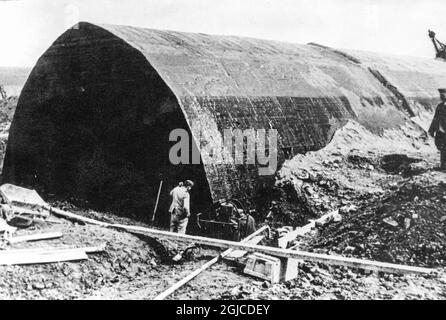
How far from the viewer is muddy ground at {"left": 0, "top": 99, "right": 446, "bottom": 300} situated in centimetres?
644

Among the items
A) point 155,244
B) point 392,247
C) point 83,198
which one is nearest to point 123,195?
point 83,198

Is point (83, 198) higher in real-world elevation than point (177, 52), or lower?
lower

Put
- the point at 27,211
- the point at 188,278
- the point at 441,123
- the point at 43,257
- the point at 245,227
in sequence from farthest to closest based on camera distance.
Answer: the point at 441,123
the point at 27,211
the point at 245,227
the point at 43,257
the point at 188,278

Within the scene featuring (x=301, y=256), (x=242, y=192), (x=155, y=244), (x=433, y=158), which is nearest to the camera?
(x=301, y=256)

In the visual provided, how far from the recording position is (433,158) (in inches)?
514

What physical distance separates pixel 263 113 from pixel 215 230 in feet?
10.0

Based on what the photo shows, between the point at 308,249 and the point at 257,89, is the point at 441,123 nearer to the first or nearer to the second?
the point at 257,89

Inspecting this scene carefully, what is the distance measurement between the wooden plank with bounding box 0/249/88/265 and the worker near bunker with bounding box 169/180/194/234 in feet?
6.75

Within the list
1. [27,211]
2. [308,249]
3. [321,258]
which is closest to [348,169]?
[308,249]

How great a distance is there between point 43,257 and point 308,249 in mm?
4286

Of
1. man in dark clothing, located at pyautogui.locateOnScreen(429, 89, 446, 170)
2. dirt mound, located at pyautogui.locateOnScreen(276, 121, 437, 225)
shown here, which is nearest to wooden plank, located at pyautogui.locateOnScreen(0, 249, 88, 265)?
dirt mound, located at pyautogui.locateOnScreen(276, 121, 437, 225)

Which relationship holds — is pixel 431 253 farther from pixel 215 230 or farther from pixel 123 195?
pixel 123 195

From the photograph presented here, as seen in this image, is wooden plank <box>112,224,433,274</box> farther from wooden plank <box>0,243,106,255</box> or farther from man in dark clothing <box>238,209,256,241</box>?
wooden plank <box>0,243,106,255</box>

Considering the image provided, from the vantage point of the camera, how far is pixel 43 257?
23.9 ft
